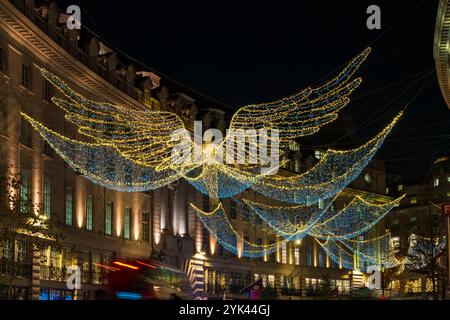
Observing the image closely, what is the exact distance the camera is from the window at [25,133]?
4809cm

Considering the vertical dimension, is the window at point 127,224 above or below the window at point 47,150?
below

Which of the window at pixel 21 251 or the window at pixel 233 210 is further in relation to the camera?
the window at pixel 233 210

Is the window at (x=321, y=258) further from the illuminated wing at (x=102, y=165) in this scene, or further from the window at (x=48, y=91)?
the window at (x=48, y=91)

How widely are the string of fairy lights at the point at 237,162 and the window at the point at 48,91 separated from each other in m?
0.50

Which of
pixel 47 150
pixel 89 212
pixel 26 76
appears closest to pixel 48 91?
pixel 26 76

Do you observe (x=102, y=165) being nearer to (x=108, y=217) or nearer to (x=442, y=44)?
(x=108, y=217)

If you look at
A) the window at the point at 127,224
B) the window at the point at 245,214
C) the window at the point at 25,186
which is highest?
the window at the point at 245,214

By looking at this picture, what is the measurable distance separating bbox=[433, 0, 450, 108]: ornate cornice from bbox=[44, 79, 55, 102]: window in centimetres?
2474

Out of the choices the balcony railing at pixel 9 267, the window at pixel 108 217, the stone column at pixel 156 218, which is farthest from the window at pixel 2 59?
the stone column at pixel 156 218

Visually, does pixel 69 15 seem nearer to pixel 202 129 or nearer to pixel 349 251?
pixel 202 129

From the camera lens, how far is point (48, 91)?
5184cm
